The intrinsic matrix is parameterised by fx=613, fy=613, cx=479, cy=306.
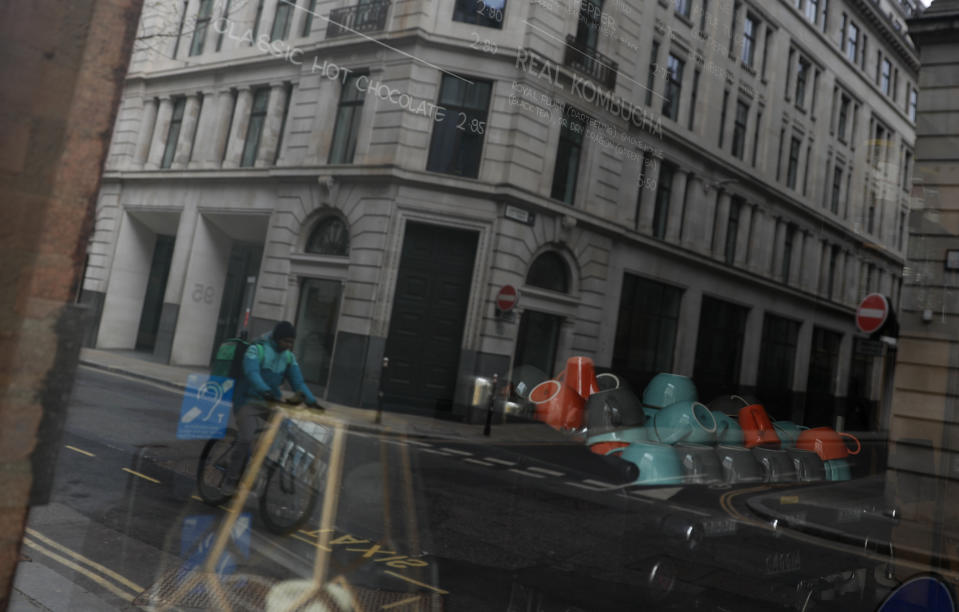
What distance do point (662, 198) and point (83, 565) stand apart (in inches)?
66.9

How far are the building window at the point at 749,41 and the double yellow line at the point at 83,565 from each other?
7.19 feet

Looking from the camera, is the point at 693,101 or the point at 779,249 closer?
the point at 693,101

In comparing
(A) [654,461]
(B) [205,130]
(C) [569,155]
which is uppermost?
(C) [569,155]

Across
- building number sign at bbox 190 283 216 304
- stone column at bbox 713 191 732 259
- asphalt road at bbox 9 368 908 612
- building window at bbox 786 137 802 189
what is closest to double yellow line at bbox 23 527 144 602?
asphalt road at bbox 9 368 908 612

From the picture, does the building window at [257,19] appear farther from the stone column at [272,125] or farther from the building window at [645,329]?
the building window at [645,329]

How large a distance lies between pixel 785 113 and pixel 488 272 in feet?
4.30

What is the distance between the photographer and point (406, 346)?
126 cm

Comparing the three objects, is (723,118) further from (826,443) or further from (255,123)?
(255,123)

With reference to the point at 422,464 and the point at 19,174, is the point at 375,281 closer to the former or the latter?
the point at 422,464

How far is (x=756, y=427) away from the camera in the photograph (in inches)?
75.0

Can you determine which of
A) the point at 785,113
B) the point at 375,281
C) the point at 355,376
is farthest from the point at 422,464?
the point at 785,113

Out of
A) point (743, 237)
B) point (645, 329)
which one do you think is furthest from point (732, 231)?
point (645, 329)

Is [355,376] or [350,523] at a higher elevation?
[355,376]

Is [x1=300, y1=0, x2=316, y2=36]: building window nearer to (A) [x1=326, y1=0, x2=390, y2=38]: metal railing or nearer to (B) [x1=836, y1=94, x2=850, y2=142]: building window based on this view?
(A) [x1=326, y1=0, x2=390, y2=38]: metal railing
